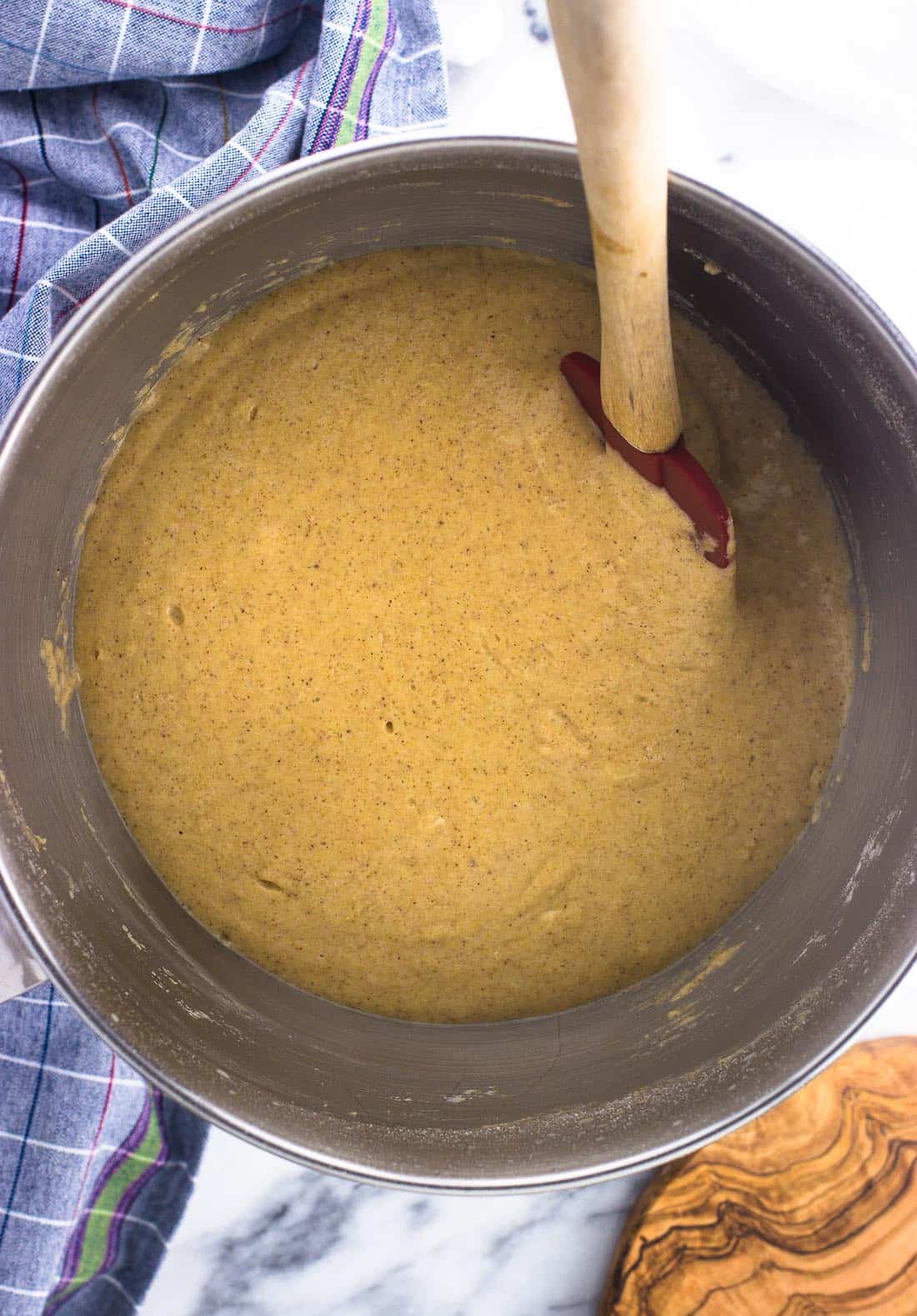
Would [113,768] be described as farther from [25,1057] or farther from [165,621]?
[25,1057]

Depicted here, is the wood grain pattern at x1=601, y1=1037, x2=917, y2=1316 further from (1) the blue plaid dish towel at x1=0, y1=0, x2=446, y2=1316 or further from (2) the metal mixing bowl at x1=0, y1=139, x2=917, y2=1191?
(1) the blue plaid dish towel at x1=0, y1=0, x2=446, y2=1316

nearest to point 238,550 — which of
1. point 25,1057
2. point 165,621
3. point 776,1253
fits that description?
point 165,621

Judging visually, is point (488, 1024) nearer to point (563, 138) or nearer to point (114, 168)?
point (563, 138)

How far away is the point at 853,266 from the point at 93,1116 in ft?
5.17

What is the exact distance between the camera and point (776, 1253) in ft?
5.16

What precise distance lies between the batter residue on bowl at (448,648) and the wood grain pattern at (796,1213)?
0.35 meters

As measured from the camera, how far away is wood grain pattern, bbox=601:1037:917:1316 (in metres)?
1.57

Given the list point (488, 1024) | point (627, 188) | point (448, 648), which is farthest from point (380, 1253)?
point (627, 188)

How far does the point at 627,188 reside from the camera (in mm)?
911

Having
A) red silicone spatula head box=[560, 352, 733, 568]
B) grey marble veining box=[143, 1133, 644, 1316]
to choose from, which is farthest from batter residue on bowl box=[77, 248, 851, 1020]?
grey marble veining box=[143, 1133, 644, 1316]

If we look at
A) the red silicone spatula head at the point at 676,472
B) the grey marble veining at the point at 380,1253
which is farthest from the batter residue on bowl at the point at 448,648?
the grey marble veining at the point at 380,1253

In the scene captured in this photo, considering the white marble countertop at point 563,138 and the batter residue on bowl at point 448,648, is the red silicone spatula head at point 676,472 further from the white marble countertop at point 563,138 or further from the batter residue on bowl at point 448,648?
the white marble countertop at point 563,138

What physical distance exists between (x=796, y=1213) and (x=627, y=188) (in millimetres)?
1393

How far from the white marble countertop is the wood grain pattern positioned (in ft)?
0.34
